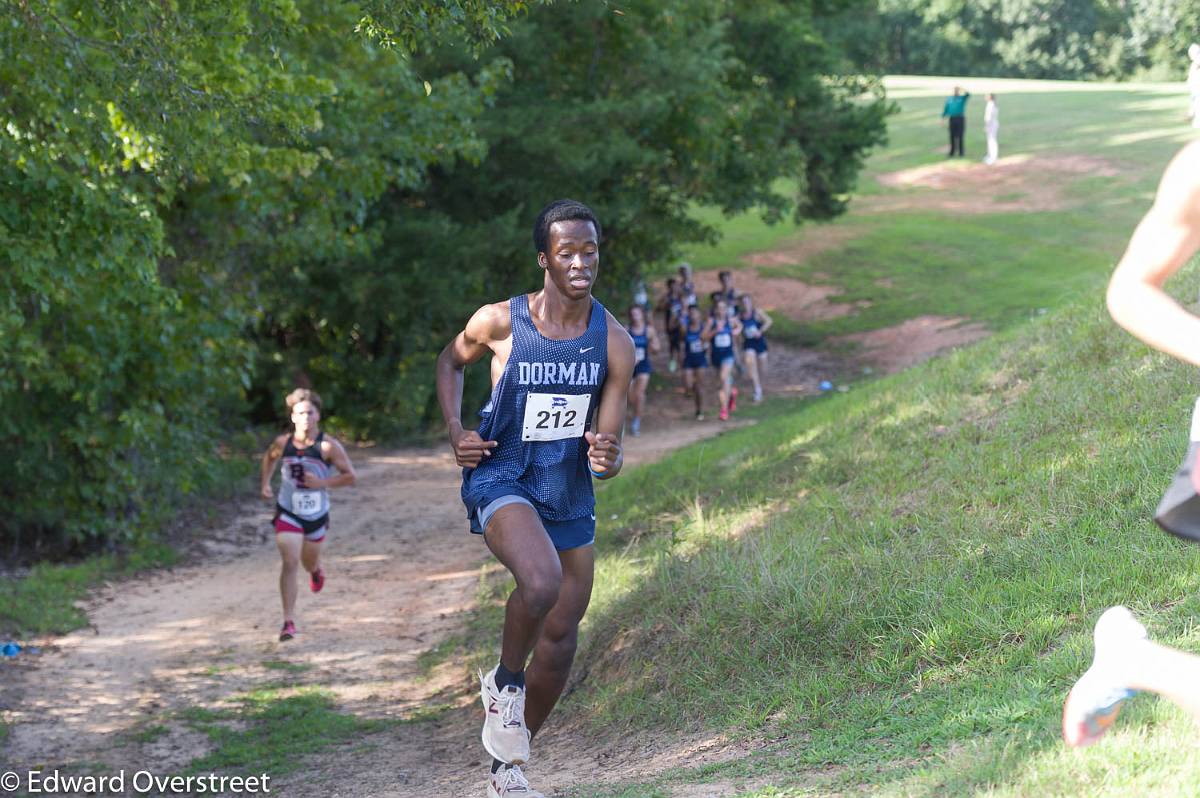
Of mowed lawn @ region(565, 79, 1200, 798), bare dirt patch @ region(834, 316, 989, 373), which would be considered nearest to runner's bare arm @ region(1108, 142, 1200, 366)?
mowed lawn @ region(565, 79, 1200, 798)

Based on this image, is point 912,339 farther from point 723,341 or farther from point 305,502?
point 305,502

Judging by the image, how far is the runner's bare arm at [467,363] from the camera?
5.75 meters

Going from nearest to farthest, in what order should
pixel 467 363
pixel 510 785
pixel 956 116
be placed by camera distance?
pixel 510 785
pixel 467 363
pixel 956 116

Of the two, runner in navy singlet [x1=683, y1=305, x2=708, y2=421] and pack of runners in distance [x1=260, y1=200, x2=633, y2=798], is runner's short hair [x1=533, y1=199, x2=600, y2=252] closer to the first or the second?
pack of runners in distance [x1=260, y1=200, x2=633, y2=798]

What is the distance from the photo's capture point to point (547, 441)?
5.83 m

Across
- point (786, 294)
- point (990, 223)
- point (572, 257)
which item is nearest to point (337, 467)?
point (572, 257)

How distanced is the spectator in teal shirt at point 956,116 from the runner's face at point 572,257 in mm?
36474

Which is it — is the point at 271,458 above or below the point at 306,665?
above

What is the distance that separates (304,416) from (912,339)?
16500 mm

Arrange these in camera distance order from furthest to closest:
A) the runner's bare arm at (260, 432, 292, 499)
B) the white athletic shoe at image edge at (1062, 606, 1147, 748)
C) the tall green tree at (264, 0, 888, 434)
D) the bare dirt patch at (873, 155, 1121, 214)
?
the bare dirt patch at (873, 155, 1121, 214) → the tall green tree at (264, 0, 888, 434) → the runner's bare arm at (260, 432, 292, 499) → the white athletic shoe at image edge at (1062, 606, 1147, 748)

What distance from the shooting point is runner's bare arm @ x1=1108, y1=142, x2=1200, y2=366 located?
10.3ft

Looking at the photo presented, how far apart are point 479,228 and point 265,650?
996 centimetres
